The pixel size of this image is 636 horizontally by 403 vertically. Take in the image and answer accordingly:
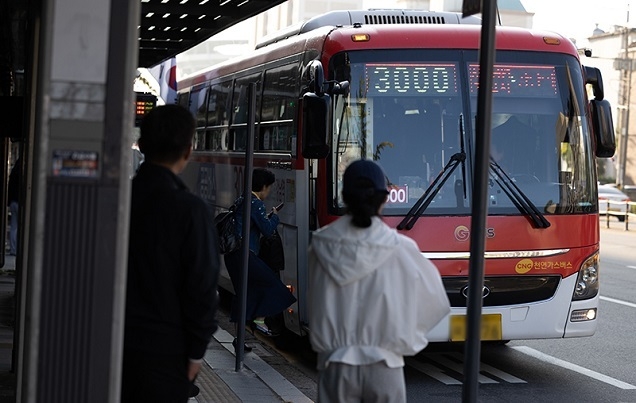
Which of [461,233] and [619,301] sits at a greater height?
[461,233]

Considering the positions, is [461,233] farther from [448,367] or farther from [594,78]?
[594,78]

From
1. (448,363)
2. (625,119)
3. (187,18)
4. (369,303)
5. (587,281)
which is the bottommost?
(448,363)

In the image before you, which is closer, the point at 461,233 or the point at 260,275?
the point at 461,233

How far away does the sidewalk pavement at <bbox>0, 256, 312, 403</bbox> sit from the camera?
9172 mm

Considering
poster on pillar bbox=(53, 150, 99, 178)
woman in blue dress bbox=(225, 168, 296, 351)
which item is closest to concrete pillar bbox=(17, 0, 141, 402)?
poster on pillar bbox=(53, 150, 99, 178)

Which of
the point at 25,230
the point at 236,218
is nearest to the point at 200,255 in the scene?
the point at 25,230

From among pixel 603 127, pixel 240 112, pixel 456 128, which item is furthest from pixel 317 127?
pixel 240 112

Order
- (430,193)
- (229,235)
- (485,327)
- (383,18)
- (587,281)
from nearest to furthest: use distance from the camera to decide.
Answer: (485,327) < (430,193) < (587,281) < (229,235) < (383,18)

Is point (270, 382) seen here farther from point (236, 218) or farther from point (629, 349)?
point (629, 349)

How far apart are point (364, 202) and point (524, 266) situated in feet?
19.8

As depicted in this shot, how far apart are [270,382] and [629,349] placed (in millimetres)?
4659

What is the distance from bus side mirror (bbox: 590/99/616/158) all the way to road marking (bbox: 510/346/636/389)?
2003mm

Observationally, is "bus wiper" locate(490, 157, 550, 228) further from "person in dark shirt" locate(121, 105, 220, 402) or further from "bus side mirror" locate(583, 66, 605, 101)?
"person in dark shirt" locate(121, 105, 220, 402)

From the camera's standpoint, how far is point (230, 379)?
33.0 feet
